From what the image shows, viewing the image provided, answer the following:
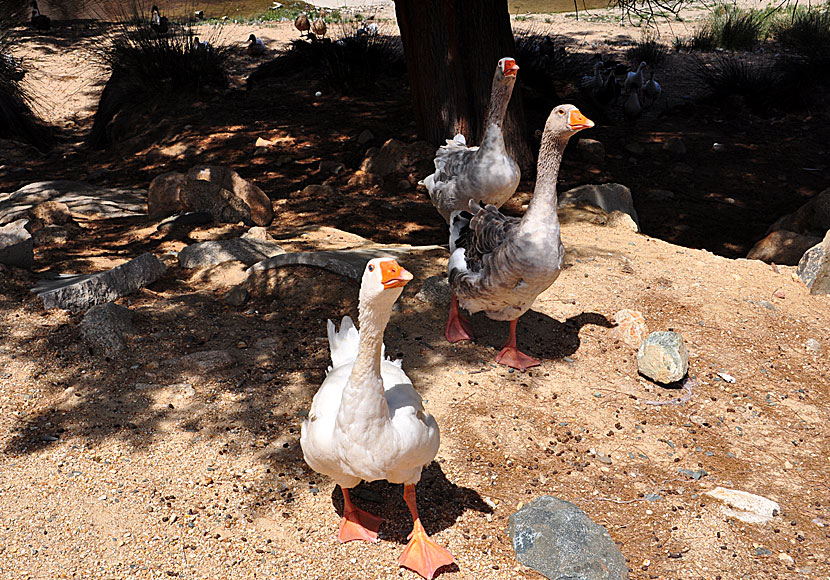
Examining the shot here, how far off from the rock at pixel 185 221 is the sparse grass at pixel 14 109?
17.1ft

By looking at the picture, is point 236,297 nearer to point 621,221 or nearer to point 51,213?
point 51,213

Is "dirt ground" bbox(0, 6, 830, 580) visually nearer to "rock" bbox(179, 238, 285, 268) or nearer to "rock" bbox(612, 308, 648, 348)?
"rock" bbox(612, 308, 648, 348)

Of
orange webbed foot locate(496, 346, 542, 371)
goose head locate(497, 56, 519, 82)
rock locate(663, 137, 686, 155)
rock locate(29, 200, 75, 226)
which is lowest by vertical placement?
rock locate(663, 137, 686, 155)

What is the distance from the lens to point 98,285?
545 cm

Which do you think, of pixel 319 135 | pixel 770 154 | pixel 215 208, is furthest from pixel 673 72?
pixel 215 208

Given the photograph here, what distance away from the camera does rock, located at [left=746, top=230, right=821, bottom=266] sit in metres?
7.12

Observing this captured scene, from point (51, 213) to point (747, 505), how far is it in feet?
23.4

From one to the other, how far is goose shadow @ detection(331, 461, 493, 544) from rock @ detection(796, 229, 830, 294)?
4123mm

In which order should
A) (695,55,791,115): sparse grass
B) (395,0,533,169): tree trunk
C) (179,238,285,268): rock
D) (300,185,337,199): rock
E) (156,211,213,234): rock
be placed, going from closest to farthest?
(179,238,285,268): rock < (156,211,213,234): rock < (395,0,533,169): tree trunk < (300,185,337,199): rock < (695,55,791,115): sparse grass

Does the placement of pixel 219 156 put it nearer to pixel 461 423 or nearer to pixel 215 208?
pixel 215 208

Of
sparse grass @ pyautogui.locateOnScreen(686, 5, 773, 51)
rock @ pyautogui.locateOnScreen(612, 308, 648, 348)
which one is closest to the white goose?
rock @ pyautogui.locateOnScreen(612, 308, 648, 348)

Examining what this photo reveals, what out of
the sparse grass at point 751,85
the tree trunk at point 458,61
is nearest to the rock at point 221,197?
the tree trunk at point 458,61

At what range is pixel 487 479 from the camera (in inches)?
158

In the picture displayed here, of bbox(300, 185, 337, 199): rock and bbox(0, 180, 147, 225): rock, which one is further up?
bbox(0, 180, 147, 225): rock
